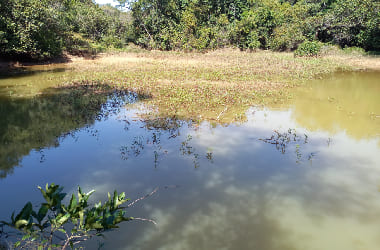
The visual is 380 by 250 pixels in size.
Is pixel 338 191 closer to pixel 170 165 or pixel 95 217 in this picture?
pixel 170 165

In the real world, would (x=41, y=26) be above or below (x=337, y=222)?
above

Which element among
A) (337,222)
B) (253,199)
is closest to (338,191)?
(337,222)

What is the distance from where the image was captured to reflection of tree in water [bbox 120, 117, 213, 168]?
5.99 m

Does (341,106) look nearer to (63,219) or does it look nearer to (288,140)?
(288,140)

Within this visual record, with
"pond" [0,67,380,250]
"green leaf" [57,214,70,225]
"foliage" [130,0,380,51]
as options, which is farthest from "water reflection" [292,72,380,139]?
"foliage" [130,0,380,51]

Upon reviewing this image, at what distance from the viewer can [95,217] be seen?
91.0 inches

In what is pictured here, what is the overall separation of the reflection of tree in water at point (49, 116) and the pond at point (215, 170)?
4 cm

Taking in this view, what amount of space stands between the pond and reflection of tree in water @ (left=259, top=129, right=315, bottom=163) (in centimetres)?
2

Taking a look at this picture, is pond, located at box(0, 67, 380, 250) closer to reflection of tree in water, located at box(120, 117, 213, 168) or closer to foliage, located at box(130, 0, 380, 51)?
reflection of tree in water, located at box(120, 117, 213, 168)

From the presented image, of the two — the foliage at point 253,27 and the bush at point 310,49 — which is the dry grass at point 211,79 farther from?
the foliage at point 253,27

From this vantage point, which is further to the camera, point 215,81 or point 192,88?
point 215,81

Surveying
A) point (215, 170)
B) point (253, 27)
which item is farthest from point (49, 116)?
point (253, 27)

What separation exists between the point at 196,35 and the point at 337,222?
26.0 meters

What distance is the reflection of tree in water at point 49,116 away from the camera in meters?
6.44
